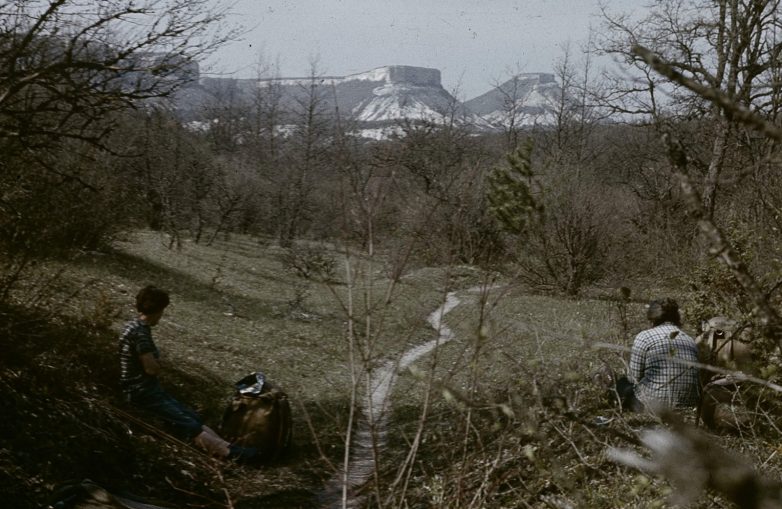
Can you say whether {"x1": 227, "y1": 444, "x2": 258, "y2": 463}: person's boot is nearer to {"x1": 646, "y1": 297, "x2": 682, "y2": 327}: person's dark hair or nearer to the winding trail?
the winding trail

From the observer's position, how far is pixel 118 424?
6.87 meters

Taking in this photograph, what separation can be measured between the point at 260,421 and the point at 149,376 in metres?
1.20

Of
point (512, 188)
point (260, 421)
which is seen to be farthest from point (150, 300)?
point (512, 188)

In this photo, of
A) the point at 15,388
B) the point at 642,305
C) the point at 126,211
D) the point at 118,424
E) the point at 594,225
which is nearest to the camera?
the point at 15,388

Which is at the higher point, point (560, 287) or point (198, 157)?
point (198, 157)

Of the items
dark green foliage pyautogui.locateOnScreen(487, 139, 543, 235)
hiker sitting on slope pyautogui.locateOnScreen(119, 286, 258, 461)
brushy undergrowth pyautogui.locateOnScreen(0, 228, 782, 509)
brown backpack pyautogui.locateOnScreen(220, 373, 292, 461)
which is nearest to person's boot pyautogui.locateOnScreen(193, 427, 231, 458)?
hiker sitting on slope pyautogui.locateOnScreen(119, 286, 258, 461)

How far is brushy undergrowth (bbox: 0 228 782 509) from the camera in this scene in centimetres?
367

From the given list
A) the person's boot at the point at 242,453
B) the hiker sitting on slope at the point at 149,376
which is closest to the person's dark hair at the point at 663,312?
the person's boot at the point at 242,453

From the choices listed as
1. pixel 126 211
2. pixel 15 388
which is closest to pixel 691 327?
pixel 15 388

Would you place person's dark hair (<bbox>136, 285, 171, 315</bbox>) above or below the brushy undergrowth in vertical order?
above

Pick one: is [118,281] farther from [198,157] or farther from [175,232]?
[198,157]

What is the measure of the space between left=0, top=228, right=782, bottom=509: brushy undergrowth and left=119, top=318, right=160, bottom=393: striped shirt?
312 millimetres

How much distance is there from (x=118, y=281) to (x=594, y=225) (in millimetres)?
13236

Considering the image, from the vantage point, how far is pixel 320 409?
7.86 meters
